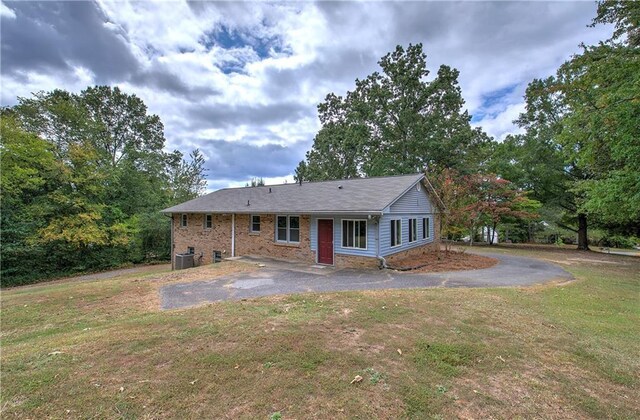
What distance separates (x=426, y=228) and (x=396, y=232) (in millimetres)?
4213

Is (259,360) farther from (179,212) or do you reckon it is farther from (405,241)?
(179,212)

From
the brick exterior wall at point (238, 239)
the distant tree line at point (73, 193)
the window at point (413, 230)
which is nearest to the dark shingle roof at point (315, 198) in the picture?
the brick exterior wall at point (238, 239)

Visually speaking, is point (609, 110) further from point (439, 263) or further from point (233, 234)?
point (233, 234)

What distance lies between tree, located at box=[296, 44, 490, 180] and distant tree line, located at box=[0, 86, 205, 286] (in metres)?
19.4

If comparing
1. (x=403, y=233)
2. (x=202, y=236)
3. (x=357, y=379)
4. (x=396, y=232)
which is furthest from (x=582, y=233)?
(x=202, y=236)

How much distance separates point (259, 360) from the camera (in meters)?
3.83

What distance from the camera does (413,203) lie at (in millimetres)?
14844

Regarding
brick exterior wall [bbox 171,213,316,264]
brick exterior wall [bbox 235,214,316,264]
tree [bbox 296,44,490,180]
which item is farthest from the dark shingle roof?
tree [bbox 296,44,490,180]

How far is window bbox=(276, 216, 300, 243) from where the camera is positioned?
14.2m

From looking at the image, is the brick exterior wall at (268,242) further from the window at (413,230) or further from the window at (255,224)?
the window at (413,230)

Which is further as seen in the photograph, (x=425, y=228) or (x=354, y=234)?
(x=425, y=228)

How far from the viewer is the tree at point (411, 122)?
79.5ft

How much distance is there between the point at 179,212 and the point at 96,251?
7.51 meters

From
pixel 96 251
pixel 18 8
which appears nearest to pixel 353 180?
pixel 18 8
